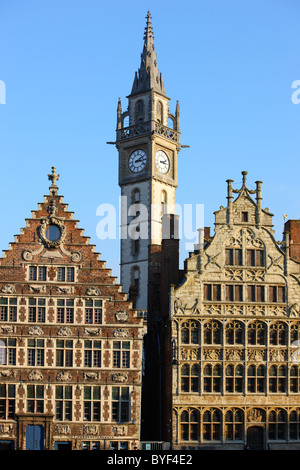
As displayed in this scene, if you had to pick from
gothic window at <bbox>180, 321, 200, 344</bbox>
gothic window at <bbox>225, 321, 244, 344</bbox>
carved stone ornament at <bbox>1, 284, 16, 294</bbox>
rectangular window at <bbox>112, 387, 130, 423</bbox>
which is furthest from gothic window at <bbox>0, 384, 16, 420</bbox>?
gothic window at <bbox>225, 321, 244, 344</bbox>

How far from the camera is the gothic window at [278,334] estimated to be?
63.1 m

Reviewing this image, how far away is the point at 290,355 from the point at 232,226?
29.7 feet

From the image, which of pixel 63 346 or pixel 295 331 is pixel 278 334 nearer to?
pixel 295 331

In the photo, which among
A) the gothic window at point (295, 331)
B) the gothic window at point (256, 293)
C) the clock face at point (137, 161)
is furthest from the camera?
the clock face at point (137, 161)

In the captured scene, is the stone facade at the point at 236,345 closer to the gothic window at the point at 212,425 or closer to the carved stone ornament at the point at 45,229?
the gothic window at the point at 212,425

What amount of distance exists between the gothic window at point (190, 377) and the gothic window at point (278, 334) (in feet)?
17.2

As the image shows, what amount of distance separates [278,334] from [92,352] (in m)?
11.9

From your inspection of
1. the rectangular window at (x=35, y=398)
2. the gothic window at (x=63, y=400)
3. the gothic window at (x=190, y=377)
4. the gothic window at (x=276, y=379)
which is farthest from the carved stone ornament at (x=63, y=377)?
the gothic window at (x=276, y=379)

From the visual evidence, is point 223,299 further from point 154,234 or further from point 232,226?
point 154,234

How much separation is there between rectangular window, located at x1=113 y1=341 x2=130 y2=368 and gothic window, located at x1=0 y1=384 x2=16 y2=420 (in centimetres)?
649

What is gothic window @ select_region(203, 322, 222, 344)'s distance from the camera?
62500 mm

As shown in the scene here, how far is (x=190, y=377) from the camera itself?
61812mm

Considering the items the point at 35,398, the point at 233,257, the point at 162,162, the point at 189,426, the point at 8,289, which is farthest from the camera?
the point at 162,162

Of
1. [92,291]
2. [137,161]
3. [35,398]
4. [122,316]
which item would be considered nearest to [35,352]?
[35,398]
